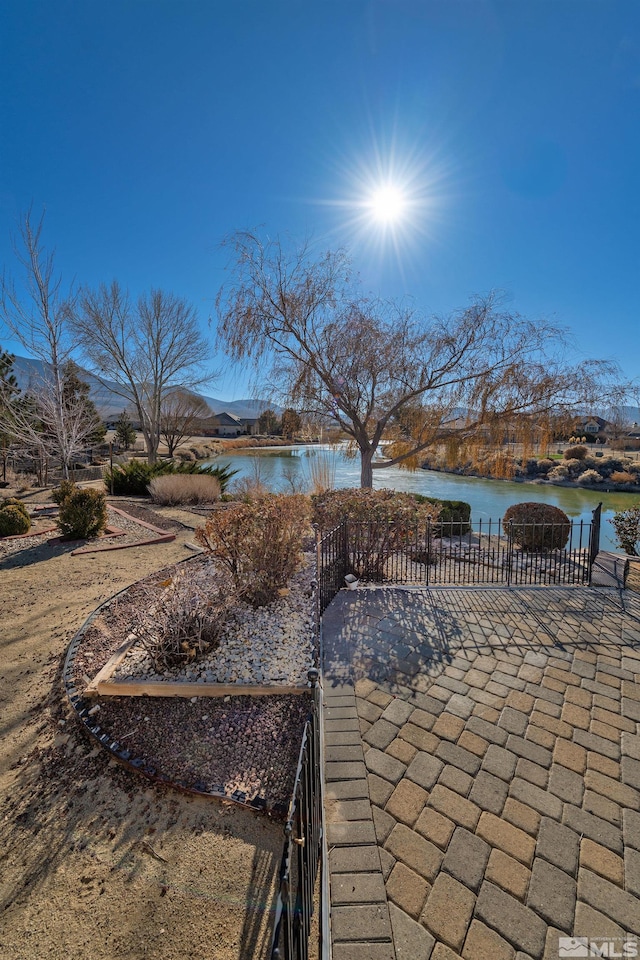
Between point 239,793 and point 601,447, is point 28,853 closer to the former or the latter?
point 239,793

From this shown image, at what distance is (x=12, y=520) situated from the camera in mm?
7117

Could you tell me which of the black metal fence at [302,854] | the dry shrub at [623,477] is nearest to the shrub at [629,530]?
the black metal fence at [302,854]

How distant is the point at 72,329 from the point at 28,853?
66.7 ft

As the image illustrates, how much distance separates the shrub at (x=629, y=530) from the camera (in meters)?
6.98

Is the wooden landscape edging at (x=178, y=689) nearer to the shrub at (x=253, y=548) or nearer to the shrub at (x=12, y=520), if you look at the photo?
the shrub at (x=253, y=548)

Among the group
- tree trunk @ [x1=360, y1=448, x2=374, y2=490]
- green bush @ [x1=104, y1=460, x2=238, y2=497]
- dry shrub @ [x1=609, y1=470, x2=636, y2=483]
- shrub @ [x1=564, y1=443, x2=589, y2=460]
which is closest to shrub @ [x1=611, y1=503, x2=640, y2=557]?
tree trunk @ [x1=360, y1=448, x2=374, y2=490]

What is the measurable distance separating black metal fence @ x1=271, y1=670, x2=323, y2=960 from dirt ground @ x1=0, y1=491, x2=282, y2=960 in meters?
0.28

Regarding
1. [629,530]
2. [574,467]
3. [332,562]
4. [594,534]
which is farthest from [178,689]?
[574,467]

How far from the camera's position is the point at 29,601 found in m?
4.61

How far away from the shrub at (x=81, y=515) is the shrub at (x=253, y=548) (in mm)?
4035

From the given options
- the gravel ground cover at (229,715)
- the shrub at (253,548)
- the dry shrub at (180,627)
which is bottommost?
the gravel ground cover at (229,715)

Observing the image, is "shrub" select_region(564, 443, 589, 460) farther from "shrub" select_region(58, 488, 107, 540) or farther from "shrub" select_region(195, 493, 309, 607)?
"shrub" select_region(58, 488, 107, 540)

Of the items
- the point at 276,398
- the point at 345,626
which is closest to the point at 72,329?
the point at 276,398

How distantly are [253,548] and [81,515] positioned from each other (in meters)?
4.62
